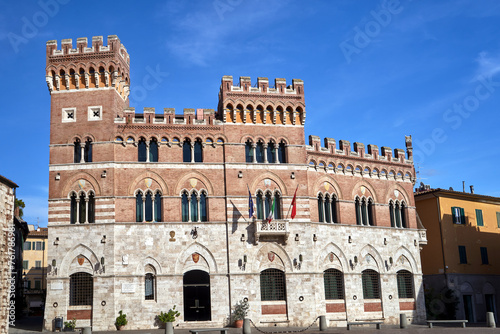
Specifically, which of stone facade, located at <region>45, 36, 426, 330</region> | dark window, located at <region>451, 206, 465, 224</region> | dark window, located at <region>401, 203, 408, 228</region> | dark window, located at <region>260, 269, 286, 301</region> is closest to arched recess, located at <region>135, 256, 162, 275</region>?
stone facade, located at <region>45, 36, 426, 330</region>

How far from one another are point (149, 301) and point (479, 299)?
3036 centimetres

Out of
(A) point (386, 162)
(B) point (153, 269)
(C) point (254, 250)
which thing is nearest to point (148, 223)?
(B) point (153, 269)

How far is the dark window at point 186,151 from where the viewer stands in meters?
38.8

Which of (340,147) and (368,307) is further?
(340,147)

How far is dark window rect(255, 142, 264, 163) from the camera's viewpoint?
4023 centimetres

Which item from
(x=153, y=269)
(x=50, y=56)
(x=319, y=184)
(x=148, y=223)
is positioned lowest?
(x=153, y=269)

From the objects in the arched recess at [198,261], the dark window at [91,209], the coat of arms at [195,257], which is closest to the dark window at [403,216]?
the arched recess at [198,261]

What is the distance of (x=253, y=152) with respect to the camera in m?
40.1

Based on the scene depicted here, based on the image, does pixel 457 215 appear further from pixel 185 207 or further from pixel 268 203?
pixel 185 207

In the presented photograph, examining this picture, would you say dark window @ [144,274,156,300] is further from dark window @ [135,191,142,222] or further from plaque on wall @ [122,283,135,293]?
dark window @ [135,191,142,222]

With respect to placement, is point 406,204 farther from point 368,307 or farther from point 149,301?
point 149,301

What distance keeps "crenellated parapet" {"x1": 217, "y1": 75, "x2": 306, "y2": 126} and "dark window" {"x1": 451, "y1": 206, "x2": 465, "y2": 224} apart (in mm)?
18118

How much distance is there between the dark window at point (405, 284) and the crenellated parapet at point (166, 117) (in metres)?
19.2

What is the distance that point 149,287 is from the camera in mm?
36156
